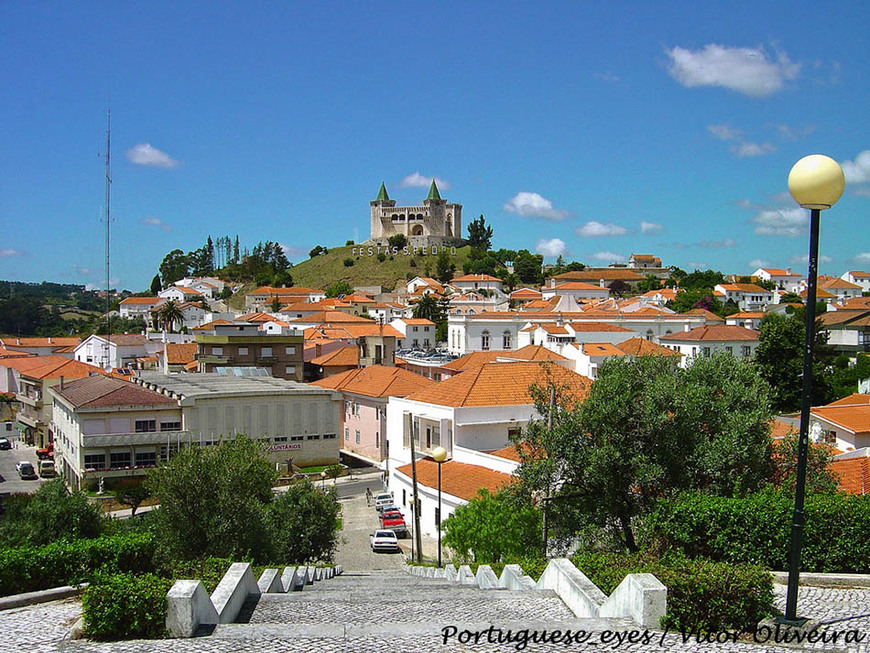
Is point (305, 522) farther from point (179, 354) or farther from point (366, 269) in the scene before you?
point (366, 269)

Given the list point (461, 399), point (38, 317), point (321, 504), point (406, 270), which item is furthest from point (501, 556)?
point (38, 317)

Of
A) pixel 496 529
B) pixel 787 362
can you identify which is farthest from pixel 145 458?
pixel 787 362

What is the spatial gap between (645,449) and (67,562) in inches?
392

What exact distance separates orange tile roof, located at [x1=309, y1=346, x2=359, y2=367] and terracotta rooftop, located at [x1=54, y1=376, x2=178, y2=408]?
2387cm

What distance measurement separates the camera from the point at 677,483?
14547 millimetres

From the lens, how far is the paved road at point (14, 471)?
3805cm

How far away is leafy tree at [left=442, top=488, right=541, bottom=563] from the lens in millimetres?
16984

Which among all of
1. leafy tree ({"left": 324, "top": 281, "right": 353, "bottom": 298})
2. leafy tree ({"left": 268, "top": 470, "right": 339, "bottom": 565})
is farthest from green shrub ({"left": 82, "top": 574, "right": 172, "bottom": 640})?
leafy tree ({"left": 324, "top": 281, "right": 353, "bottom": 298})

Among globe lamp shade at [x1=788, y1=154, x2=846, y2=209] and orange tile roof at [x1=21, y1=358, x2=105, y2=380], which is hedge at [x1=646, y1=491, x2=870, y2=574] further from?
orange tile roof at [x1=21, y1=358, x2=105, y2=380]

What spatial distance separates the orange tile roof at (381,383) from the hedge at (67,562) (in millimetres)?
31889

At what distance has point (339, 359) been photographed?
2479 inches

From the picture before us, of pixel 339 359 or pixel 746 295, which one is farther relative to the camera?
pixel 746 295

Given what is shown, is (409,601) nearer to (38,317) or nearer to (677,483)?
(677,483)

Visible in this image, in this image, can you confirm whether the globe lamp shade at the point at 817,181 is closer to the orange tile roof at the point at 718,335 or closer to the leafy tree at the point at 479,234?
the orange tile roof at the point at 718,335
